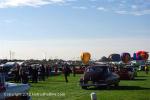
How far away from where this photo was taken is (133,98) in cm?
2234

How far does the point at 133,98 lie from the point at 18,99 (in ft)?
32.0

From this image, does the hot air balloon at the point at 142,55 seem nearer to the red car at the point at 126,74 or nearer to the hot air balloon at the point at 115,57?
the hot air balloon at the point at 115,57

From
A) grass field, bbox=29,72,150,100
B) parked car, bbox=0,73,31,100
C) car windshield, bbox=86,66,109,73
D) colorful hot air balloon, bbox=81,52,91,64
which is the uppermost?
colorful hot air balloon, bbox=81,52,91,64

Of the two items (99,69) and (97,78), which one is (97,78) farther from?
(99,69)

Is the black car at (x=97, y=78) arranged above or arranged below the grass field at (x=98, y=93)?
above

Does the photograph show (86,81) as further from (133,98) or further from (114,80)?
(133,98)

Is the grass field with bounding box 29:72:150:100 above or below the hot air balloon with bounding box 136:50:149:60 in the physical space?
below

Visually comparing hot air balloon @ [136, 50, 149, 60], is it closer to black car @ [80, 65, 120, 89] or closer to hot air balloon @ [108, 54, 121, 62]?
hot air balloon @ [108, 54, 121, 62]

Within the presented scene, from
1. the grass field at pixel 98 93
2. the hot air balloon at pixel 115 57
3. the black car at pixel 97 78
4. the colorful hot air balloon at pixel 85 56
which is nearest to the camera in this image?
the grass field at pixel 98 93

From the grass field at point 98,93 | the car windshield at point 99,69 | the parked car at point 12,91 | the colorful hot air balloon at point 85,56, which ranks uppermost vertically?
the colorful hot air balloon at point 85,56

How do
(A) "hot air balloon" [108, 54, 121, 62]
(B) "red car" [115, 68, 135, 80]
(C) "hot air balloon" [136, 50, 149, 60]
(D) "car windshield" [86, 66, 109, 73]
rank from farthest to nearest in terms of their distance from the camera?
(A) "hot air balloon" [108, 54, 121, 62] < (C) "hot air balloon" [136, 50, 149, 60] < (B) "red car" [115, 68, 135, 80] < (D) "car windshield" [86, 66, 109, 73]

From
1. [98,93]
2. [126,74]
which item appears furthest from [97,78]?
[126,74]

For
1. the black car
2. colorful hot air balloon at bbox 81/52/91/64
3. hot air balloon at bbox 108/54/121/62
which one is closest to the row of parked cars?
the black car

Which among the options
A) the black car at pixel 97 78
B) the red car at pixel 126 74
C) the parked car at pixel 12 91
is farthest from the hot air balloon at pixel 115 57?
the parked car at pixel 12 91
